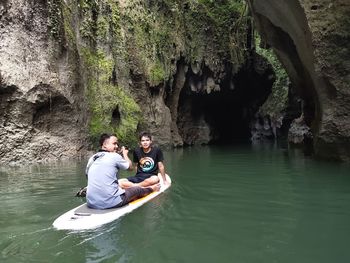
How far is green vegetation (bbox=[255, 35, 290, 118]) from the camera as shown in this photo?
32.8 m

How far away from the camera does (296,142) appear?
86.3 ft

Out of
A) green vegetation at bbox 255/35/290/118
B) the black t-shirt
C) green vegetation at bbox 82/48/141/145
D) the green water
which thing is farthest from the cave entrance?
the black t-shirt

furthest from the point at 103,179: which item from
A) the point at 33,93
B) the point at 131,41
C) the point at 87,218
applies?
the point at 131,41

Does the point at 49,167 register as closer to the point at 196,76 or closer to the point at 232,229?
the point at 232,229

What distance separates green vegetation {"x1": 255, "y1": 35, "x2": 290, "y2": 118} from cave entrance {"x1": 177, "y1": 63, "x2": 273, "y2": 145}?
690mm

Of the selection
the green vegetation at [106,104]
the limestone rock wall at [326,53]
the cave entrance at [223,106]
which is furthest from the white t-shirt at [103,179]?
the cave entrance at [223,106]

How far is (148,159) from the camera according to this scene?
8750mm

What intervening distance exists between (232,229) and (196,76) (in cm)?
2091

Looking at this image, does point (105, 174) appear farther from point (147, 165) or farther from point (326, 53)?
point (326, 53)

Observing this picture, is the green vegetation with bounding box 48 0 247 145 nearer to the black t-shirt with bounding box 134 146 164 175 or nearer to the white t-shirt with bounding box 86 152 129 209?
the black t-shirt with bounding box 134 146 164 175

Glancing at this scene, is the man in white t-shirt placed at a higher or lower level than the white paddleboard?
higher

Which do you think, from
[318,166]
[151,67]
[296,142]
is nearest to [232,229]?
[318,166]

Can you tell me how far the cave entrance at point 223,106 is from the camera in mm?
28250

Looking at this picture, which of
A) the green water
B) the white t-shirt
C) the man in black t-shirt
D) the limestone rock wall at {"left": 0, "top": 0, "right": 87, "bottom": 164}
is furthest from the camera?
the limestone rock wall at {"left": 0, "top": 0, "right": 87, "bottom": 164}
